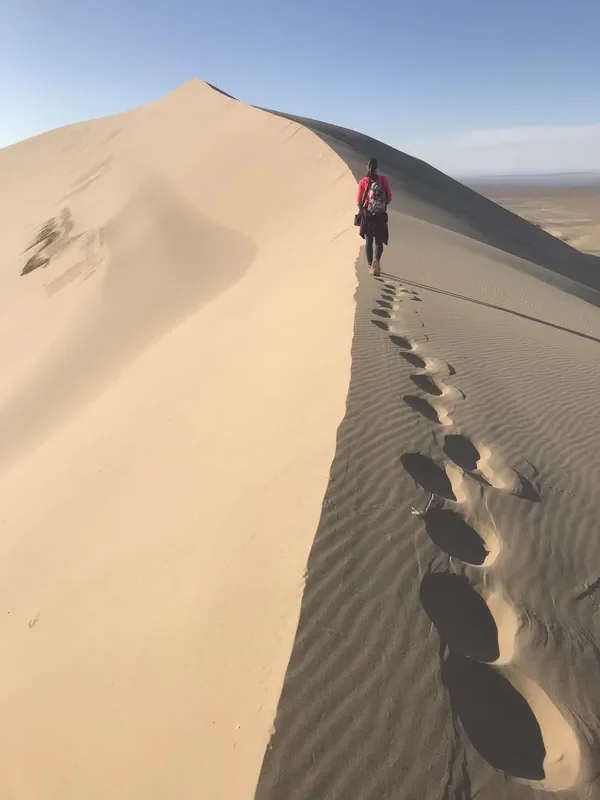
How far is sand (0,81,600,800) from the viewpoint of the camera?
1789 mm

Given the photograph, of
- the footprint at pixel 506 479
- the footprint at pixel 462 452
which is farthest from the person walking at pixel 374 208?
the footprint at pixel 506 479

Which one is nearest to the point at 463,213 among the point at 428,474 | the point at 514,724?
the point at 428,474

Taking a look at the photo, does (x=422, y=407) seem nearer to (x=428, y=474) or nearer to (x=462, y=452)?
(x=462, y=452)

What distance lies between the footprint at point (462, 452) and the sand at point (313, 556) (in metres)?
0.02

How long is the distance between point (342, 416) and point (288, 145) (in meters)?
14.2

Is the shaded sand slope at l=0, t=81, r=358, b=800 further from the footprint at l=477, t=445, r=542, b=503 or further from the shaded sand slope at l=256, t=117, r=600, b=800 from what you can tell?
the footprint at l=477, t=445, r=542, b=503

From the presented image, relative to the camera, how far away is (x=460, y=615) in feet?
7.21

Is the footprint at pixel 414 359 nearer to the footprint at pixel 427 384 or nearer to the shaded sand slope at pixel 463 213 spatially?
the footprint at pixel 427 384

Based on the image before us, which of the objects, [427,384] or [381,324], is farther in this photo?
[381,324]

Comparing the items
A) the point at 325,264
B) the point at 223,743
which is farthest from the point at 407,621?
the point at 325,264

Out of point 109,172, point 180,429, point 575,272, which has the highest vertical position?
point 109,172

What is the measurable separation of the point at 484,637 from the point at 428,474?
1018mm

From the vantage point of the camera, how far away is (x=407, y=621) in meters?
2.10

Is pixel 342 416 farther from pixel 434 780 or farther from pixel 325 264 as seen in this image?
pixel 325 264
